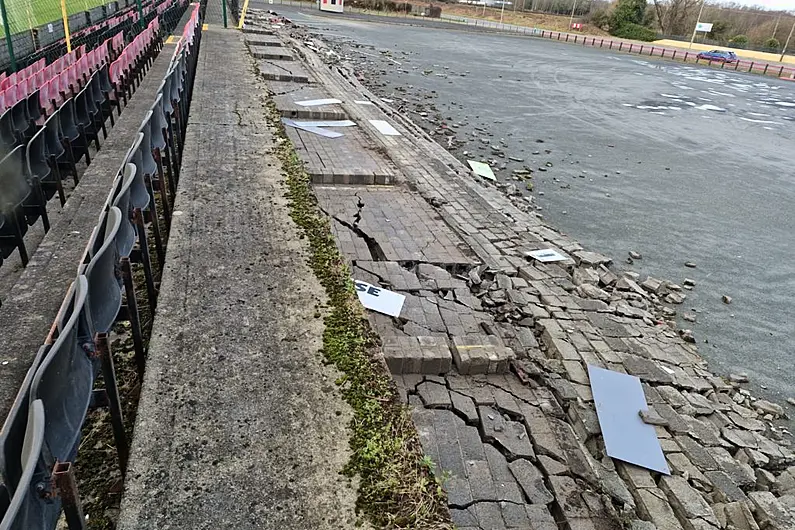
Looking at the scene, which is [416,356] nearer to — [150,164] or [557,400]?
[557,400]

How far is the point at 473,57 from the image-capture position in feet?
91.5

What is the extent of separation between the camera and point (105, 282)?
7.51 feet

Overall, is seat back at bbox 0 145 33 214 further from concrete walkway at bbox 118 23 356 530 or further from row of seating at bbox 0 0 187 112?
row of seating at bbox 0 0 187 112

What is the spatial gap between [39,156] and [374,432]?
4.01 metres

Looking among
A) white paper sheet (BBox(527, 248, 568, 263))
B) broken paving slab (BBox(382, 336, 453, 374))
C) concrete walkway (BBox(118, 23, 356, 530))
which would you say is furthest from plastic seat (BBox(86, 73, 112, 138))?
white paper sheet (BBox(527, 248, 568, 263))

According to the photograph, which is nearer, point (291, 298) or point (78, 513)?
point (78, 513)

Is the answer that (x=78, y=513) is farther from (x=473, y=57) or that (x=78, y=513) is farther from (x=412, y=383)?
(x=473, y=57)

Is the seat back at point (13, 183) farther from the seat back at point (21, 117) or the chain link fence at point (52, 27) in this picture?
the chain link fence at point (52, 27)

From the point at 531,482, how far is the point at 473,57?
91.0 ft

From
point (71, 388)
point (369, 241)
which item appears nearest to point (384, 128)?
point (369, 241)

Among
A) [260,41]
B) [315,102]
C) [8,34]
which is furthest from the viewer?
[260,41]

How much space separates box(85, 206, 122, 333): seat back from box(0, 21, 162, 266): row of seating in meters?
1.84

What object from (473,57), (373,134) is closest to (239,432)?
(373,134)

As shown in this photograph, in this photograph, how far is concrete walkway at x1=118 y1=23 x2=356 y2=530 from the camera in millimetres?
1930
